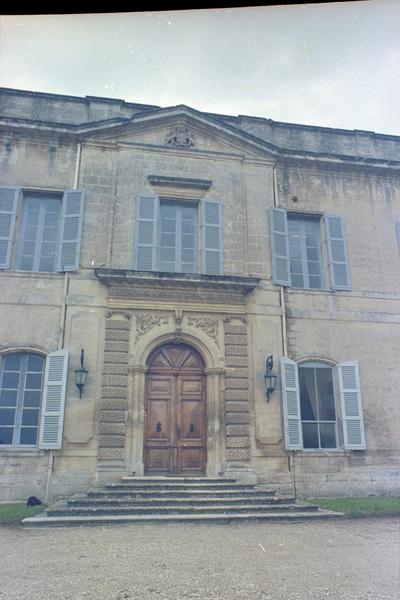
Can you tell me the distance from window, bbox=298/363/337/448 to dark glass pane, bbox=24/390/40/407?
5.33 m

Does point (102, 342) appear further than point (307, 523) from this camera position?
Yes

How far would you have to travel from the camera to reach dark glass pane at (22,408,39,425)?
8.60 m

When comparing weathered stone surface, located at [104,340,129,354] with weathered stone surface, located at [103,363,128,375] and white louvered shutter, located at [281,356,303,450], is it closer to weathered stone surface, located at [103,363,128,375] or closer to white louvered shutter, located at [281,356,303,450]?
weathered stone surface, located at [103,363,128,375]

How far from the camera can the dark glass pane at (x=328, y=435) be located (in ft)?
31.3

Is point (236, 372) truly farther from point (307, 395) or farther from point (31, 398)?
point (31, 398)

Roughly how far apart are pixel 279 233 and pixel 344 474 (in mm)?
5353

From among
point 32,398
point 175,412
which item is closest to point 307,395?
point 175,412

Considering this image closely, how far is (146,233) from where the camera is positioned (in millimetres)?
9898

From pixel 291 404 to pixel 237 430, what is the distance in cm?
126

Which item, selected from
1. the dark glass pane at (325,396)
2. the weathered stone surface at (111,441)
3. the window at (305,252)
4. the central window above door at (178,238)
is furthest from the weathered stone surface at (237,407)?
the window at (305,252)

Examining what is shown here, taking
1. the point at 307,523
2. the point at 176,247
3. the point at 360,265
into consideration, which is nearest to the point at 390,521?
the point at 307,523

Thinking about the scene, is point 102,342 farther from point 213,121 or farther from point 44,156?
point 213,121

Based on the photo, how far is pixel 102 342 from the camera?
907 centimetres

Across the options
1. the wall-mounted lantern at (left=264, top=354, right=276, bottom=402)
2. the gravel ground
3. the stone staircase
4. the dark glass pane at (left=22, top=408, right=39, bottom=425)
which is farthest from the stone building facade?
the gravel ground
